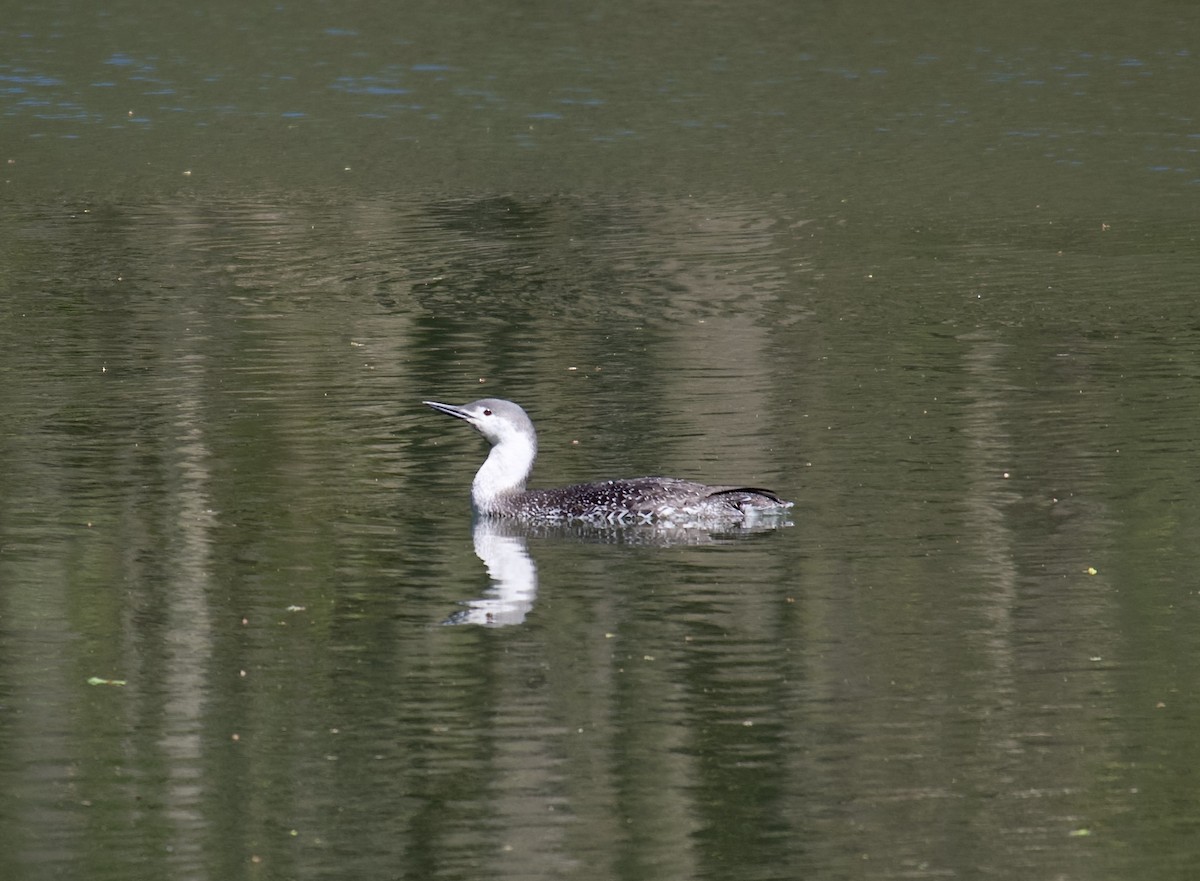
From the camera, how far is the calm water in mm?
8891

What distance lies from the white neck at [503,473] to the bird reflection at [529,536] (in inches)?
5.3

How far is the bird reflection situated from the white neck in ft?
0.44

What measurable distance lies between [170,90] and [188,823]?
77.2ft

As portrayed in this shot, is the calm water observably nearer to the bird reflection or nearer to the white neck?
the bird reflection

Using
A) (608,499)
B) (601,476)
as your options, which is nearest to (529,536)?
(608,499)

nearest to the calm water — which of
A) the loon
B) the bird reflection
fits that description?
the bird reflection

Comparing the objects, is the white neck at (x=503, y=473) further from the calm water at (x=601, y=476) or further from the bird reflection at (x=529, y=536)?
the calm water at (x=601, y=476)

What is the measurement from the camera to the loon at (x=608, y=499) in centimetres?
1259

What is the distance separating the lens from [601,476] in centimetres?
1395

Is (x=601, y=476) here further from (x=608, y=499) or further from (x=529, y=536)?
(x=608, y=499)

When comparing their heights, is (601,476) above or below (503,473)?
below

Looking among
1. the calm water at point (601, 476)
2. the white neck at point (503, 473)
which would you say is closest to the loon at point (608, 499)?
the white neck at point (503, 473)

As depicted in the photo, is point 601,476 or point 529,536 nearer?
point 529,536

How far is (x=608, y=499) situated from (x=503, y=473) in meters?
0.84
